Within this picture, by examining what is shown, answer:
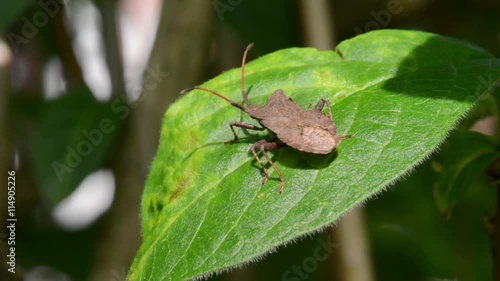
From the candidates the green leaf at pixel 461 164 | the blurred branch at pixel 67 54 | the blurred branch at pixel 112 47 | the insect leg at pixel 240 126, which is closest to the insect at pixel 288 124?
the insect leg at pixel 240 126

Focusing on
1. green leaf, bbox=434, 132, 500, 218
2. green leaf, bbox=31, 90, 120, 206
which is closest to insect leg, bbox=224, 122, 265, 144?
green leaf, bbox=434, 132, 500, 218

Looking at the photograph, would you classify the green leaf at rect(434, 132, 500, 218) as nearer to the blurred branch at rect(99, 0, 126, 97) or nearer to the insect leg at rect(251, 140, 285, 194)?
the insect leg at rect(251, 140, 285, 194)

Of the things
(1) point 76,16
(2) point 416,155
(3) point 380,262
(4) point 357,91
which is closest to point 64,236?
(1) point 76,16

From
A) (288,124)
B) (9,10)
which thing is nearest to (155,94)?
(9,10)

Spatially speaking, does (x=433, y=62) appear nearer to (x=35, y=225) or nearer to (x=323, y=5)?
(x=323, y=5)

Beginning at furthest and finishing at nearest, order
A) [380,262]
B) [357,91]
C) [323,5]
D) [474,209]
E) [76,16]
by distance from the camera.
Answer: [76,16] → [380,262] → [323,5] → [474,209] → [357,91]

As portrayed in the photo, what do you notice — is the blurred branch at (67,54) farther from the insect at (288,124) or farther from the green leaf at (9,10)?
the insect at (288,124)

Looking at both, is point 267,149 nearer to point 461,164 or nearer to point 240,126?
point 240,126
